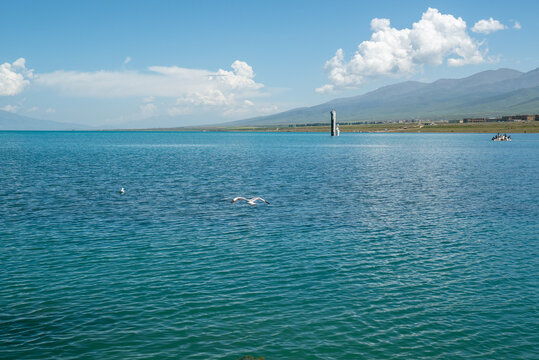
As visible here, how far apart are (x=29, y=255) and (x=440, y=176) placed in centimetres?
6659

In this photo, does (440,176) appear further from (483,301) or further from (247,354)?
(247,354)

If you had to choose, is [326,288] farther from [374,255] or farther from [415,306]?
[374,255]

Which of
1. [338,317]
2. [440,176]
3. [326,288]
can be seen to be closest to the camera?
[338,317]

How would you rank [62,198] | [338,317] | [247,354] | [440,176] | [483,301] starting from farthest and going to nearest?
1. [440,176]
2. [62,198]
3. [483,301]
4. [338,317]
5. [247,354]

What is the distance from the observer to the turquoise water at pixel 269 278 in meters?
18.4

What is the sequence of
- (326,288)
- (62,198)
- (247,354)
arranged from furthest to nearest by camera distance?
(62,198) < (326,288) < (247,354)

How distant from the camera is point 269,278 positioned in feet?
84.4

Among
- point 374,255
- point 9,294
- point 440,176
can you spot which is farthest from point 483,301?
point 440,176

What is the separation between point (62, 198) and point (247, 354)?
139ft

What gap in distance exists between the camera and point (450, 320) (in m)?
20.4

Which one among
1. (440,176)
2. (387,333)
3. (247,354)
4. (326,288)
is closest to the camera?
(247,354)

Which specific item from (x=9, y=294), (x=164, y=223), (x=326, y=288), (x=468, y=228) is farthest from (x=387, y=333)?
(x=164, y=223)

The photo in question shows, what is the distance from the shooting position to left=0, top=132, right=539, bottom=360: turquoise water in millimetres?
18375

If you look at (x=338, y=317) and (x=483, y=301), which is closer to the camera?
(x=338, y=317)
